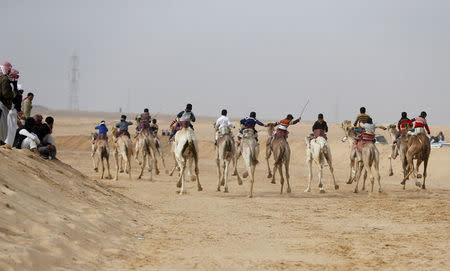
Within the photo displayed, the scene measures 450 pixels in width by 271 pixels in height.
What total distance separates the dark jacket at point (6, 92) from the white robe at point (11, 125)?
0.50 metres

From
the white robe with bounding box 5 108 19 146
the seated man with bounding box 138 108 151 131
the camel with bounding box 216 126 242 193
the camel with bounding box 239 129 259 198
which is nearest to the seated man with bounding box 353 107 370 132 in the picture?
the camel with bounding box 239 129 259 198

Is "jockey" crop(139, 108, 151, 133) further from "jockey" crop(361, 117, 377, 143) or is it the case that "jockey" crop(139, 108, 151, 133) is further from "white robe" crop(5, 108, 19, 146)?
"white robe" crop(5, 108, 19, 146)

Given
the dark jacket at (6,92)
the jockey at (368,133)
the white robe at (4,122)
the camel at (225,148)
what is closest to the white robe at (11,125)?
the white robe at (4,122)

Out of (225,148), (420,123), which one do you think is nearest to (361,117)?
(420,123)

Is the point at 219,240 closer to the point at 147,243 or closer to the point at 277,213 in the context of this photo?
the point at 147,243

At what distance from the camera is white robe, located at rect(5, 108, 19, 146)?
49.6ft

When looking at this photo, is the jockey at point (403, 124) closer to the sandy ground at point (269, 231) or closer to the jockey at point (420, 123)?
the jockey at point (420, 123)

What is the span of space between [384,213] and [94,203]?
7730 mm

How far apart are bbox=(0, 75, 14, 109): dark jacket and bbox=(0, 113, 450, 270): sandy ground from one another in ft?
10.7

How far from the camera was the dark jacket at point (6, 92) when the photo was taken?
14.5 m

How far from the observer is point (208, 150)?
54.3 meters

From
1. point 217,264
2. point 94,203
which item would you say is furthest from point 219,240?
point 94,203

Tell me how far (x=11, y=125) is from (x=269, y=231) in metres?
7.20

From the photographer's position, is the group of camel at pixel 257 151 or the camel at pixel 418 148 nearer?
the group of camel at pixel 257 151
